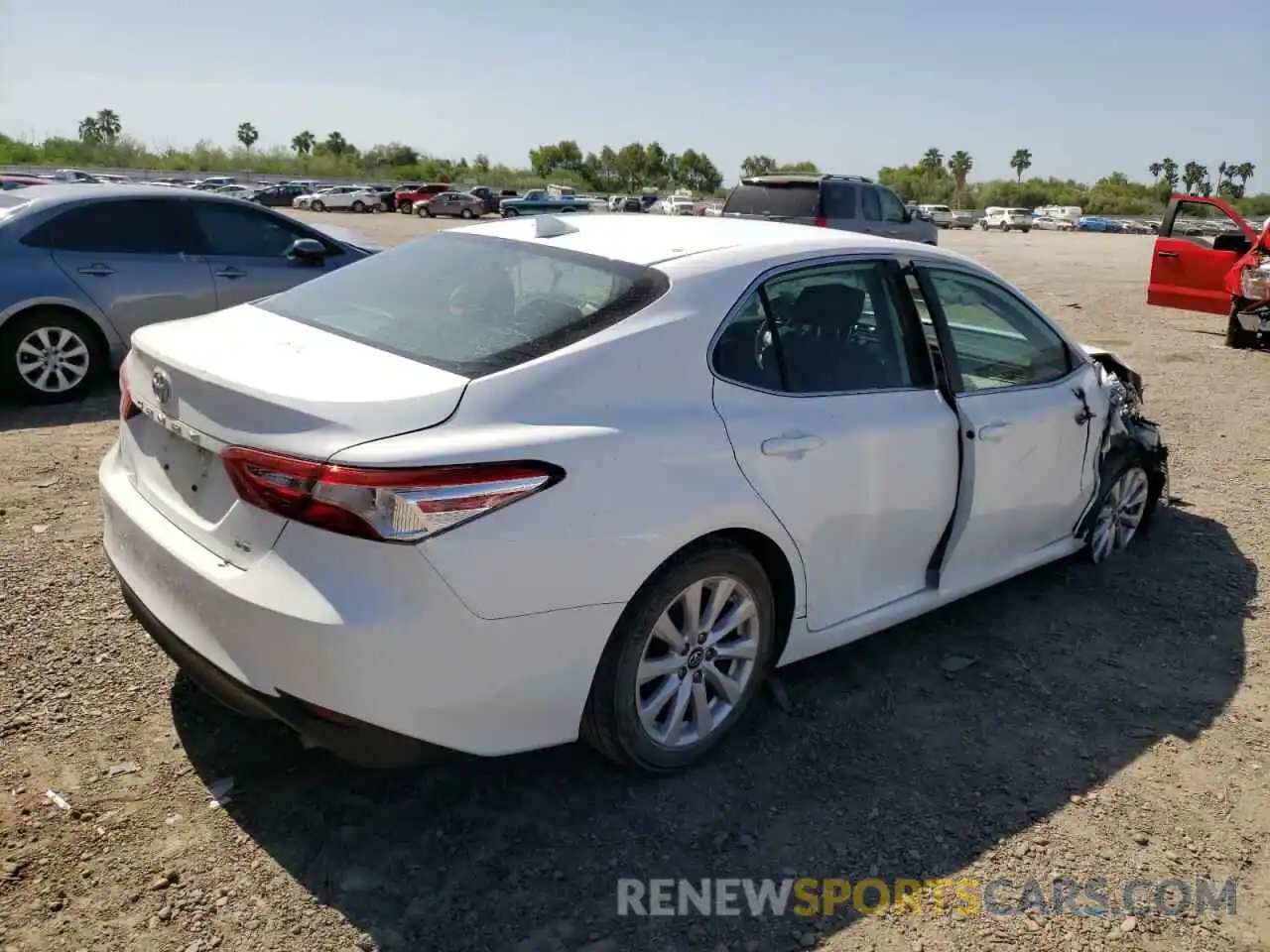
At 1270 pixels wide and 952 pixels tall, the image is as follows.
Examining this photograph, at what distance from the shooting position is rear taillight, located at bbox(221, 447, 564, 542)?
2.34m

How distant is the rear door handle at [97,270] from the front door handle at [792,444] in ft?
19.3

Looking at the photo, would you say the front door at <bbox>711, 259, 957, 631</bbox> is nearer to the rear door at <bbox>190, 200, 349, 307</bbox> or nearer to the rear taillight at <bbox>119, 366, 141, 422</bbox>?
the rear taillight at <bbox>119, 366, 141, 422</bbox>

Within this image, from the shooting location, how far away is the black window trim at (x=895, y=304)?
305 cm

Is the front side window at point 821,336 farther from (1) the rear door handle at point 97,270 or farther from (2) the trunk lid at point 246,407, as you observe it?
(1) the rear door handle at point 97,270

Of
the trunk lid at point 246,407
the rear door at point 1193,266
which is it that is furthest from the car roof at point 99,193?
the rear door at point 1193,266

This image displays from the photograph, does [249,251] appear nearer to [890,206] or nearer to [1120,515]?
[1120,515]

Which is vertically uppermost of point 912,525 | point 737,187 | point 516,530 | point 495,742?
point 737,187

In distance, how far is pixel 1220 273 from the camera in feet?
41.1

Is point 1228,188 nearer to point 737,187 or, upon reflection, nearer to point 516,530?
point 737,187

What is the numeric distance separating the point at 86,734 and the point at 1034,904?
9.18 ft

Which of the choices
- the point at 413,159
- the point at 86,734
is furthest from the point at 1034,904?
the point at 413,159

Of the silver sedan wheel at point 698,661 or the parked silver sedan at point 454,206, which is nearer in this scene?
the silver sedan wheel at point 698,661

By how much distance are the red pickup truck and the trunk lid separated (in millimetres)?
11397

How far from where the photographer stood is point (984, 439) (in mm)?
3725
